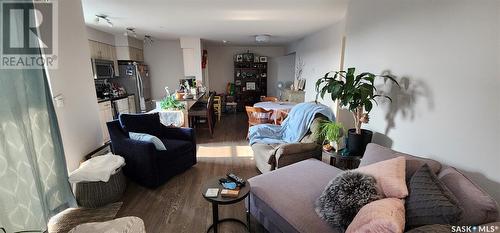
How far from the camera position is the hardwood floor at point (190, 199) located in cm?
202

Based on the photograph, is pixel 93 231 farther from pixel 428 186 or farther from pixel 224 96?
pixel 224 96

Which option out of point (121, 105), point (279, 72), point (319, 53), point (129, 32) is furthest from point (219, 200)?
point (279, 72)

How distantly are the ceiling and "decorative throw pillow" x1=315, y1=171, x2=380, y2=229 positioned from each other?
2.46 metres

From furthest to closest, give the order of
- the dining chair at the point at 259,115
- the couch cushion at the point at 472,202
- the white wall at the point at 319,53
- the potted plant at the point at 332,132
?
the dining chair at the point at 259,115 < the white wall at the point at 319,53 < the potted plant at the point at 332,132 < the couch cushion at the point at 472,202

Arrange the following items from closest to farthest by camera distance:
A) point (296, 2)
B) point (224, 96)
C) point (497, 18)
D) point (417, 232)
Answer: point (417, 232) → point (497, 18) → point (296, 2) → point (224, 96)

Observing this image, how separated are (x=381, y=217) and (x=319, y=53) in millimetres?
4454

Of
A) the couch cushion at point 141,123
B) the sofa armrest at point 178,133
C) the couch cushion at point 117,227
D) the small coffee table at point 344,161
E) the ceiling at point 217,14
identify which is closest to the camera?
the couch cushion at point 117,227

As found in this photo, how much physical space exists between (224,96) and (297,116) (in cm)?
488

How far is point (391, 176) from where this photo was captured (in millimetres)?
1423

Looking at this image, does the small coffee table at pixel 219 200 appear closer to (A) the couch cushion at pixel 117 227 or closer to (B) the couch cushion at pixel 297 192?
(B) the couch cushion at pixel 297 192

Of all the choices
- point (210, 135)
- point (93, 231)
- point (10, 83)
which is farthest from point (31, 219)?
point (210, 135)

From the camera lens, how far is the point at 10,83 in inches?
62.9

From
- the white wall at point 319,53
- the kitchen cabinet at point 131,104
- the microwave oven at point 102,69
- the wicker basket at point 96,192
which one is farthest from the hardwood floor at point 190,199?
the microwave oven at point 102,69

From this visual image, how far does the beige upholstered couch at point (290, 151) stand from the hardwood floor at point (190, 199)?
0.42 metres
